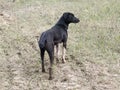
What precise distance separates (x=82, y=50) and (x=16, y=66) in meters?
1.92

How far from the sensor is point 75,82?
26.8ft

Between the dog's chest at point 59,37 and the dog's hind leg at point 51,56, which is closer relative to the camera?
the dog's hind leg at point 51,56

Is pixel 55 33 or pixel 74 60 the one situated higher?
pixel 55 33

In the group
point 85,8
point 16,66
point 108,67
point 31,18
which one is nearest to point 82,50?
point 108,67

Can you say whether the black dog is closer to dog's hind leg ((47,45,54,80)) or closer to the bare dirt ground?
dog's hind leg ((47,45,54,80))

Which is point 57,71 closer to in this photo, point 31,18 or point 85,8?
point 31,18

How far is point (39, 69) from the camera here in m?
8.88

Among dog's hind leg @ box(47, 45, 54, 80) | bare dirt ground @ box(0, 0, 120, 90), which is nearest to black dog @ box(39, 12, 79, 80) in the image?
dog's hind leg @ box(47, 45, 54, 80)

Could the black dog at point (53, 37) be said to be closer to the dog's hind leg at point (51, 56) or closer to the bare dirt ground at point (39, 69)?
the dog's hind leg at point (51, 56)

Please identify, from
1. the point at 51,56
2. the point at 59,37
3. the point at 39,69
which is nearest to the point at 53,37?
the point at 59,37

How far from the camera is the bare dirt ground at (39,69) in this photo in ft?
26.4

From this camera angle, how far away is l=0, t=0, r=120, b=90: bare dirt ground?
805 cm

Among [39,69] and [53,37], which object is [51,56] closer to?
[53,37]

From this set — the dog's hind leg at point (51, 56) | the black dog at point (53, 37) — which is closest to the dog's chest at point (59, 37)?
the black dog at point (53, 37)
